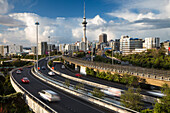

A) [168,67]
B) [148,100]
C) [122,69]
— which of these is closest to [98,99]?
[148,100]

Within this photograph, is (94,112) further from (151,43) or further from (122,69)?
(151,43)

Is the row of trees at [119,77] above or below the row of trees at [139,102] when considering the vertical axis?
below

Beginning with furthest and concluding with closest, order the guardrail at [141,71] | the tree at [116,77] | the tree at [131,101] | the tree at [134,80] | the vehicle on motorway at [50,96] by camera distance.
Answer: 1. the tree at [116,77]
2. the tree at [134,80]
3. the guardrail at [141,71]
4. the vehicle on motorway at [50,96]
5. the tree at [131,101]

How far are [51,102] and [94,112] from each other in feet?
26.5

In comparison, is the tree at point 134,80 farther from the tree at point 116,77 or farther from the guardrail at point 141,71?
the tree at point 116,77

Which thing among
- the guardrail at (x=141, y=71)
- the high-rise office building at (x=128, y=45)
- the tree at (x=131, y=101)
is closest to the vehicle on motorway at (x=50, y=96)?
the tree at (x=131, y=101)

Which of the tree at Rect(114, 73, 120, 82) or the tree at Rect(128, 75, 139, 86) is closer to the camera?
the tree at Rect(128, 75, 139, 86)

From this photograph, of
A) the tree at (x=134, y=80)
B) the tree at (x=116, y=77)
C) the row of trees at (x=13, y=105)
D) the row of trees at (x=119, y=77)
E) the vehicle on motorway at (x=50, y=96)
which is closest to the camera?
the row of trees at (x=13, y=105)

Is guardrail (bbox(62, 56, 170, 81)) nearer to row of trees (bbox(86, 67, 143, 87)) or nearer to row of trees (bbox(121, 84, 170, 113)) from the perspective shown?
row of trees (bbox(86, 67, 143, 87))

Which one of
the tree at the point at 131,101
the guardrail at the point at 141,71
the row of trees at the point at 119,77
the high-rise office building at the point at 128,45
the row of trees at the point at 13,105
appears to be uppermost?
the high-rise office building at the point at 128,45

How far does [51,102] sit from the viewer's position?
2420 centimetres

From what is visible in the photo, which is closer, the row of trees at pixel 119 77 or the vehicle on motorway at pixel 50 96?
the vehicle on motorway at pixel 50 96

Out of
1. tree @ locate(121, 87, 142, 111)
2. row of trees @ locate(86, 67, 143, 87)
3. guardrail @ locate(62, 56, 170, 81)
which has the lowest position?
row of trees @ locate(86, 67, 143, 87)

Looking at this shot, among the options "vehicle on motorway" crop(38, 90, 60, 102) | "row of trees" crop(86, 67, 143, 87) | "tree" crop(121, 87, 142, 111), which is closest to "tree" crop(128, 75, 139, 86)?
"row of trees" crop(86, 67, 143, 87)
